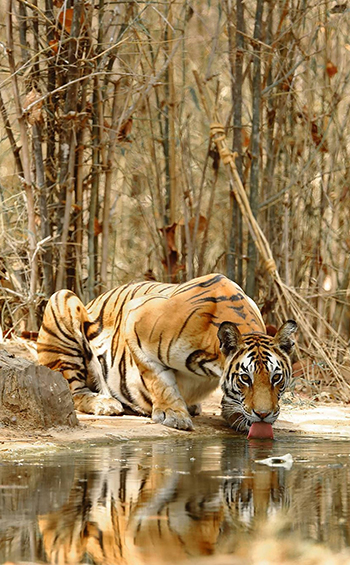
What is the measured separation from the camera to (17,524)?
9.95 feet

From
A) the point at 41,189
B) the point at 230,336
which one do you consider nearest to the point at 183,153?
the point at 41,189

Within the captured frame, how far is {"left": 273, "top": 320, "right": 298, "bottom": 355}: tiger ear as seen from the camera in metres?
5.79

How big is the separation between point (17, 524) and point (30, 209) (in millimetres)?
4812

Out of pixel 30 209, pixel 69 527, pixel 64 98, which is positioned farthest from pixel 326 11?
pixel 69 527

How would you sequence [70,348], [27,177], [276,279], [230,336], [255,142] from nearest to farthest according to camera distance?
[230,336], [70,348], [27,177], [276,279], [255,142]

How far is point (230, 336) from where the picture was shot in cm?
570

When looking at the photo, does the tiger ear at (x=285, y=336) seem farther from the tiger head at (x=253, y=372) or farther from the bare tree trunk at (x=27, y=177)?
the bare tree trunk at (x=27, y=177)

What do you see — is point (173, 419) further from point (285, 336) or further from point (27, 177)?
point (27, 177)

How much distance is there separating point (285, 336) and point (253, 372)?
45 centimetres

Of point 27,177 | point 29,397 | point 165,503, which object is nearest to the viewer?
point 165,503

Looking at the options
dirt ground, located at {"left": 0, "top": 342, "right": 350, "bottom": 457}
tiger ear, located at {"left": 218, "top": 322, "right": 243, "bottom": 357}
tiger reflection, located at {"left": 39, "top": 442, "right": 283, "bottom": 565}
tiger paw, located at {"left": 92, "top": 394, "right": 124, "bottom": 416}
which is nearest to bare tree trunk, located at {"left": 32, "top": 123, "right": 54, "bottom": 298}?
tiger paw, located at {"left": 92, "top": 394, "right": 124, "bottom": 416}

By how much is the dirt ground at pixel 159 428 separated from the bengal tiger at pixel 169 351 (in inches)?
5.8

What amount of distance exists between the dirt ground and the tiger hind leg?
2.41 ft

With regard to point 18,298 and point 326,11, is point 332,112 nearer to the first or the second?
point 326,11
